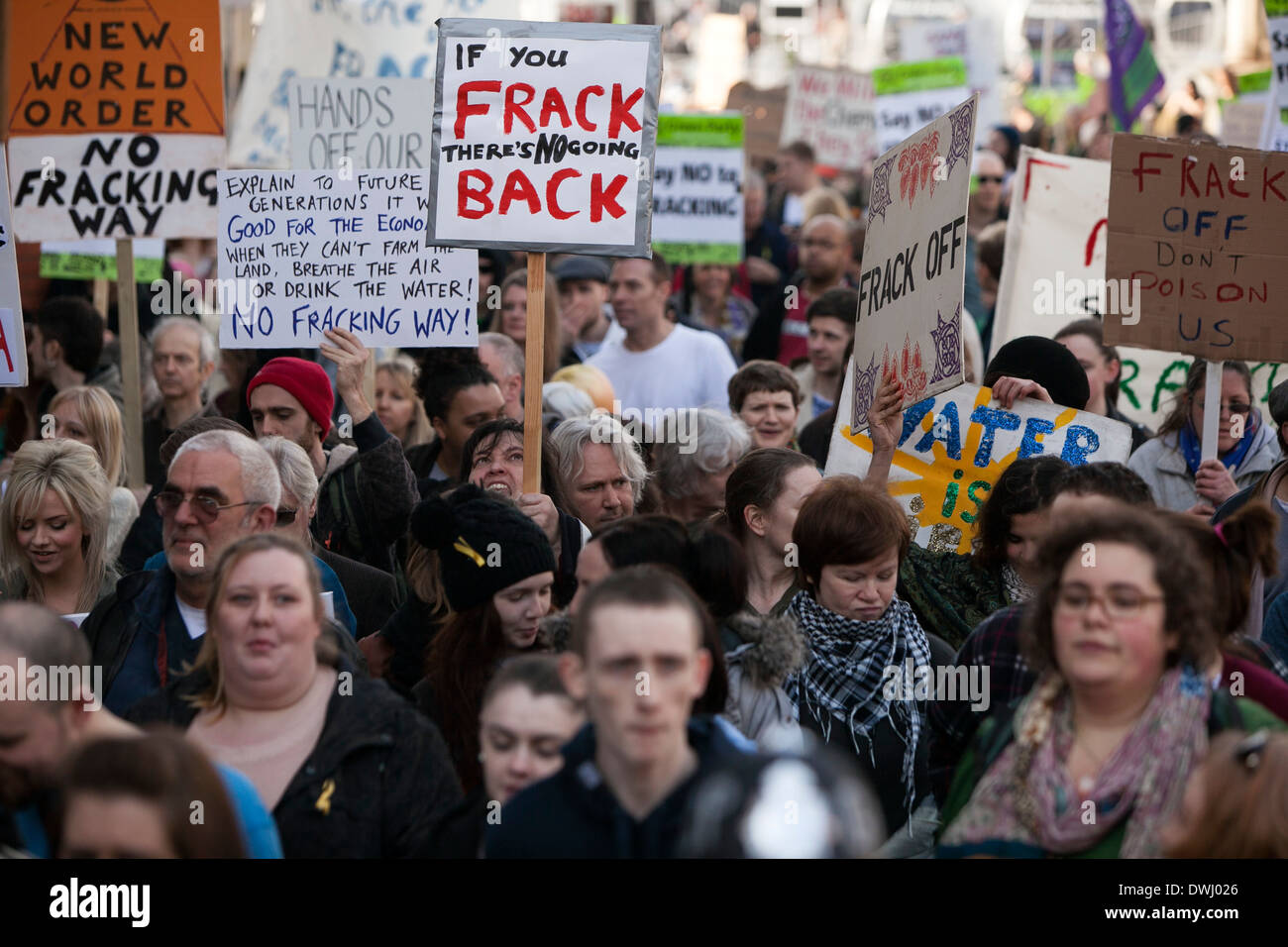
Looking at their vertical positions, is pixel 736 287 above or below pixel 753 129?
below

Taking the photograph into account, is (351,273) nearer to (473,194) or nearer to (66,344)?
(473,194)

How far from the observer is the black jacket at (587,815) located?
2914 millimetres

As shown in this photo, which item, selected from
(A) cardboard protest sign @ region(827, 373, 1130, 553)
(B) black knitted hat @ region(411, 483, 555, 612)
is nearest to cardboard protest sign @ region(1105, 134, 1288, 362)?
(A) cardboard protest sign @ region(827, 373, 1130, 553)

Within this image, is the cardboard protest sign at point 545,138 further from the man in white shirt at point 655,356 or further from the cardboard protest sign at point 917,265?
the man in white shirt at point 655,356

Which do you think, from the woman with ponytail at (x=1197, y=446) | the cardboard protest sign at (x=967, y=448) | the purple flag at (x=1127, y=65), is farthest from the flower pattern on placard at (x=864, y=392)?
the purple flag at (x=1127, y=65)

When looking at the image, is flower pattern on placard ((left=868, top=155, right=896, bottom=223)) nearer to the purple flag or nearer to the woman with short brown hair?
the woman with short brown hair

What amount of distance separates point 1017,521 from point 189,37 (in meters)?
4.52

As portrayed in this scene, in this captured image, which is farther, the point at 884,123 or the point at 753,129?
the point at 753,129

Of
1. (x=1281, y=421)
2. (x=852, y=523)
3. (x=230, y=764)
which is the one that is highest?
(x=1281, y=421)

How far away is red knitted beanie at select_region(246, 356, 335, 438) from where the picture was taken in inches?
237

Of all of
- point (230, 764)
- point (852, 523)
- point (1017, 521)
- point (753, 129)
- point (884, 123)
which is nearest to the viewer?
point (230, 764)

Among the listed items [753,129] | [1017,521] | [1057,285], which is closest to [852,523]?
[1017,521]

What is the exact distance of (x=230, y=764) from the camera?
3586mm

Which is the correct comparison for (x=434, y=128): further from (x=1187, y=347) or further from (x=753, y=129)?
(x=753, y=129)
